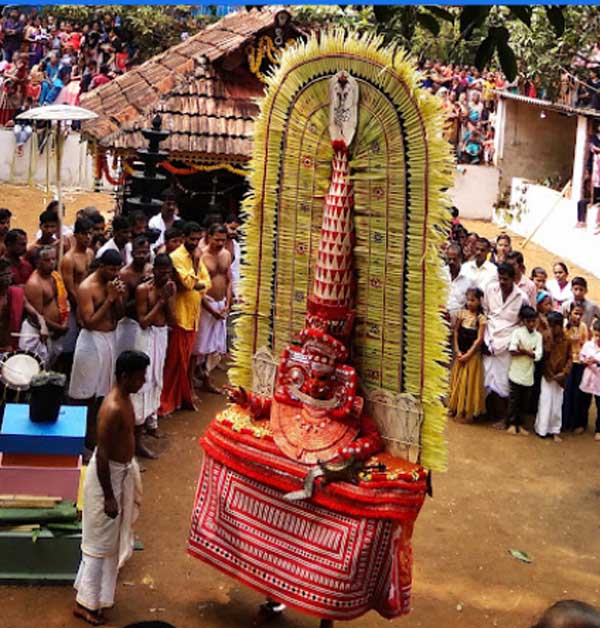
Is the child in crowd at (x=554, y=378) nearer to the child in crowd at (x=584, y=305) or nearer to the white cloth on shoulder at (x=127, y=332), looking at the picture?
the child in crowd at (x=584, y=305)

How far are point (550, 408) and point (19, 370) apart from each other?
4.85 m

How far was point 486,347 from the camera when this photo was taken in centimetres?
963

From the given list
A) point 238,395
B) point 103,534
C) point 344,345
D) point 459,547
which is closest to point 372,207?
point 344,345

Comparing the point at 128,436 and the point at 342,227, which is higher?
the point at 342,227

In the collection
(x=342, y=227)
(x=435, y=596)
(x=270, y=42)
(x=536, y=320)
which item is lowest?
(x=435, y=596)

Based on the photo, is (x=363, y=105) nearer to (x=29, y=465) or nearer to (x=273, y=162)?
(x=273, y=162)

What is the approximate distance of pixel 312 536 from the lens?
5.37m

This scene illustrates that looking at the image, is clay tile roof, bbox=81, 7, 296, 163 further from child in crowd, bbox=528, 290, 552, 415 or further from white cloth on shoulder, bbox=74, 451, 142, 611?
white cloth on shoulder, bbox=74, 451, 142, 611

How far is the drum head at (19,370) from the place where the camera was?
272 inches

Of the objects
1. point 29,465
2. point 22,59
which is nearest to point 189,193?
point 29,465

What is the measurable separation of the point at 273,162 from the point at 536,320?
14.6ft

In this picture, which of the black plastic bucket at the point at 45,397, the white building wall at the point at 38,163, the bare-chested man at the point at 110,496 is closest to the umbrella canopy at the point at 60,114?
the black plastic bucket at the point at 45,397

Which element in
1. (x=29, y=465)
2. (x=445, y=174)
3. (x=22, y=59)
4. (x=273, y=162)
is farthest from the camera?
(x=22, y=59)

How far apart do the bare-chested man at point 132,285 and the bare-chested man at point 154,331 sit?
0.16 feet
